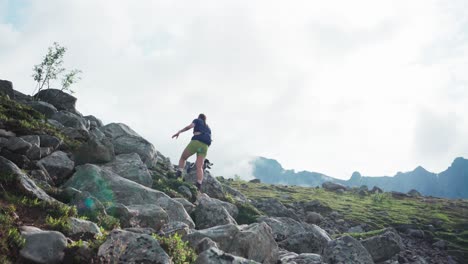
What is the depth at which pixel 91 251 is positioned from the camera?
7.74 metres

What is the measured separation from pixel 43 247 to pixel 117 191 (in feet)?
23.6

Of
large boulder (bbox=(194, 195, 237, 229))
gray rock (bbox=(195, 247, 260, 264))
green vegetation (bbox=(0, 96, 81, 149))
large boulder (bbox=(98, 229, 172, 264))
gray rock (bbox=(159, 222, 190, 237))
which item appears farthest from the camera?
green vegetation (bbox=(0, 96, 81, 149))

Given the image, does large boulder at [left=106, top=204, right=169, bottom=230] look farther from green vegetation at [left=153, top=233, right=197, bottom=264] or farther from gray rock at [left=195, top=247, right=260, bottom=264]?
gray rock at [left=195, top=247, right=260, bottom=264]

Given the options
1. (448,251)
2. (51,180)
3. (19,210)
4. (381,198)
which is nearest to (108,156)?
(51,180)

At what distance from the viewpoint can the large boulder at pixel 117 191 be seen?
14.3 meters

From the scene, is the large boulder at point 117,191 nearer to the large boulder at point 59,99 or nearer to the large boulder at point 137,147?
the large boulder at point 137,147

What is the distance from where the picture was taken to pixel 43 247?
746cm

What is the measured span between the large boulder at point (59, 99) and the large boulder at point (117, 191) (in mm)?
19186

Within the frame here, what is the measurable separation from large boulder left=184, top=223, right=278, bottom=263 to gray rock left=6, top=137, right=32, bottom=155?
827 centimetres

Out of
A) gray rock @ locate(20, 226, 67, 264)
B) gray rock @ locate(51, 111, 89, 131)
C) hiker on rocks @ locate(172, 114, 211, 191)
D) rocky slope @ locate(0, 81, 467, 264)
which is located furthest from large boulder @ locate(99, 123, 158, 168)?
gray rock @ locate(20, 226, 67, 264)

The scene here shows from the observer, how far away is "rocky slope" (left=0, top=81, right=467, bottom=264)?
7.71m

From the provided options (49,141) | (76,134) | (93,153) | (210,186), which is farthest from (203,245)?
(76,134)

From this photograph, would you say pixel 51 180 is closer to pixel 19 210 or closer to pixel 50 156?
pixel 50 156

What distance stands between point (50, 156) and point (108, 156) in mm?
3083
